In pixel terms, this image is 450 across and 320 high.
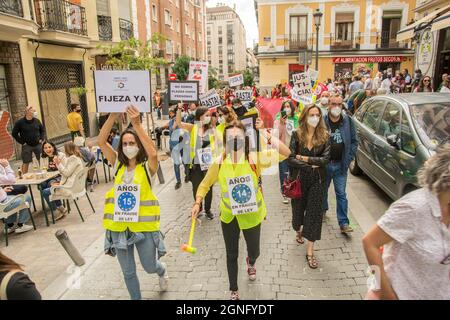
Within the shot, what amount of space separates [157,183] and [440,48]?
46.7 ft

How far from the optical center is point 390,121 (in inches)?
241

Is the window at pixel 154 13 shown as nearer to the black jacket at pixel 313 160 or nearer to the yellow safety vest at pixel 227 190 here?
the black jacket at pixel 313 160

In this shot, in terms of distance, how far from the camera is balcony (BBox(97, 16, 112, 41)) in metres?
17.5

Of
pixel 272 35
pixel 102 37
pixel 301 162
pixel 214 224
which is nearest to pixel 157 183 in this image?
pixel 214 224

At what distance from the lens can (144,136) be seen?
136 inches

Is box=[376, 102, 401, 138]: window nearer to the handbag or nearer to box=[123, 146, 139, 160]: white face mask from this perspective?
the handbag

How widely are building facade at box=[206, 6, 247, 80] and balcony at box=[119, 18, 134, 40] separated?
11146 centimetres

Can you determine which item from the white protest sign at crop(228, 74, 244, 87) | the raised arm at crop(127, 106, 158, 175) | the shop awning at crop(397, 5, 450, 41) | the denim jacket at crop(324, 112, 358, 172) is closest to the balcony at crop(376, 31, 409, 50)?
the shop awning at crop(397, 5, 450, 41)

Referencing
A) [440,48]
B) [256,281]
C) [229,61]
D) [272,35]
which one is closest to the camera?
[256,281]

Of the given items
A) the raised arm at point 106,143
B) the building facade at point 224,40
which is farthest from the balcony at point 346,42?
the building facade at point 224,40

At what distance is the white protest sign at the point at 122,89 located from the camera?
15.3 ft

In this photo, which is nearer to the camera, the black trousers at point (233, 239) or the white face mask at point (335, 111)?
the black trousers at point (233, 239)
